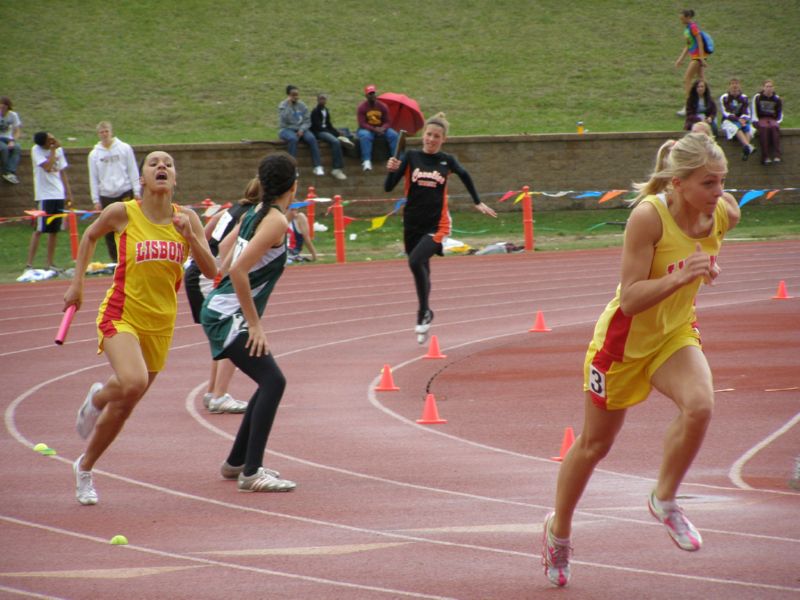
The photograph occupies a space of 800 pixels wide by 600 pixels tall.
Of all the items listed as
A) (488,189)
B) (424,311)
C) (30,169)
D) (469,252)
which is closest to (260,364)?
(424,311)

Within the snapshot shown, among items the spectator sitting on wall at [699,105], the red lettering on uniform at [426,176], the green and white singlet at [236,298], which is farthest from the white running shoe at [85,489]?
the spectator sitting on wall at [699,105]

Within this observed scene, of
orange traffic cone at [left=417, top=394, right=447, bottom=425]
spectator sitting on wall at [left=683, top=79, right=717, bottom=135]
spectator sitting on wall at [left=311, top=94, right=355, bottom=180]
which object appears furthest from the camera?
spectator sitting on wall at [left=683, top=79, right=717, bottom=135]

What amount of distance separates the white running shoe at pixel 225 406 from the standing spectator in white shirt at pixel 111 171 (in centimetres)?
978

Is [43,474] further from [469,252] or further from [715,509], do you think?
[469,252]

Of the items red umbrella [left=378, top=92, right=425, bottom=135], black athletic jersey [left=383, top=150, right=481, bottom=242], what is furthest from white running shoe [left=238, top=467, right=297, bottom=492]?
red umbrella [left=378, top=92, right=425, bottom=135]

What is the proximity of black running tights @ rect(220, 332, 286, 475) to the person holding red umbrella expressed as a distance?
61.9 ft

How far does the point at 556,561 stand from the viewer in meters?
4.79

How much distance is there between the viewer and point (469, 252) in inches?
857

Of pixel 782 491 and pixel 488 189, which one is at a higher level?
pixel 782 491

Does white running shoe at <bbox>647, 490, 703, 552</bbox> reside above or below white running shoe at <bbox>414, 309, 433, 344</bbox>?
above

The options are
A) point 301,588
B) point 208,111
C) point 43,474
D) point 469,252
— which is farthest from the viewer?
point 208,111

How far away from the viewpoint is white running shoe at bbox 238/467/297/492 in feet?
22.2

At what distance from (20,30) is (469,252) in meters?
20.8

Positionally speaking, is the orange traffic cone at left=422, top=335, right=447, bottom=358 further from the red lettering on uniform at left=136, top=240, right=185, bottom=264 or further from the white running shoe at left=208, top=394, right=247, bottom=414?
the red lettering on uniform at left=136, top=240, right=185, bottom=264
